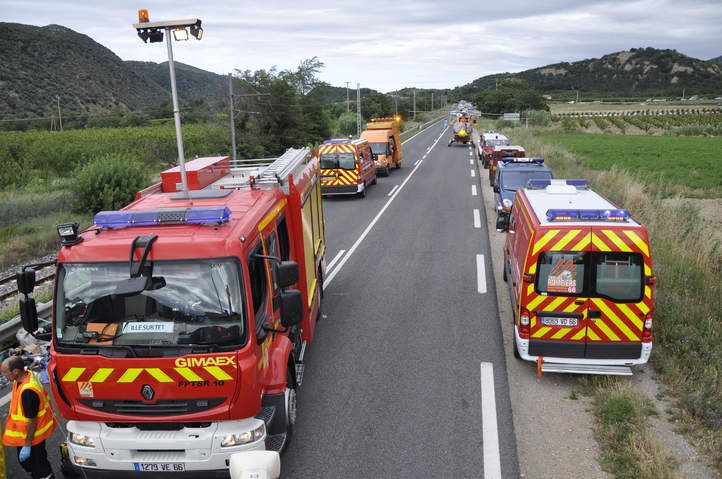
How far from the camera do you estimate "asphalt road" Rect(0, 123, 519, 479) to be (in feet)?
19.2

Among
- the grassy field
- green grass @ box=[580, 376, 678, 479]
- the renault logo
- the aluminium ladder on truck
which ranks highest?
the grassy field

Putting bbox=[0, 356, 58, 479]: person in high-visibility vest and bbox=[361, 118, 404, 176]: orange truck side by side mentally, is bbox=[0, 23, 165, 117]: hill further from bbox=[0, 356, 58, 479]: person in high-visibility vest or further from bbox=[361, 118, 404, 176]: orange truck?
bbox=[0, 356, 58, 479]: person in high-visibility vest

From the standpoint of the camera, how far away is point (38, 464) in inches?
204

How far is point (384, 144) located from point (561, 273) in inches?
969

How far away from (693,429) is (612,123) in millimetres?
89751

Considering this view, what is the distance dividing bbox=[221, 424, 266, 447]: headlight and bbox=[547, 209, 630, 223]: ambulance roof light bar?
4728mm

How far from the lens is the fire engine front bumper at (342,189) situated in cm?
2307

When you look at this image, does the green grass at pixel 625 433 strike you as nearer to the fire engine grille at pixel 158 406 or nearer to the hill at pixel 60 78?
the fire engine grille at pixel 158 406

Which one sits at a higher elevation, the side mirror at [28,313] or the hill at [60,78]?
Answer: the hill at [60,78]

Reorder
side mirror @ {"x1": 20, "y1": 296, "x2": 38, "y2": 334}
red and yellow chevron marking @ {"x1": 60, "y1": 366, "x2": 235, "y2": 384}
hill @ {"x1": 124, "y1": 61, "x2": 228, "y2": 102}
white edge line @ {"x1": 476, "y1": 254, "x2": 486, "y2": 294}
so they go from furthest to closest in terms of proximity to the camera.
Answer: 1. hill @ {"x1": 124, "y1": 61, "x2": 228, "y2": 102}
2. white edge line @ {"x1": 476, "y1": 254, "x2": 486, "y2": 294}
3. side mirror @ {"x1": 20, "y1": 296, "x2": 38, "y2": 334}
4. red and yellow chevron marking @ {"x1": 60, "y1": 366, "x2": 235, "y2": 384}

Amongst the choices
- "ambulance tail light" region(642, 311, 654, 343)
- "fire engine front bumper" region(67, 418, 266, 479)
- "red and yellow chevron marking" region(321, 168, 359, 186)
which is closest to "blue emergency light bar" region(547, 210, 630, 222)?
"ambulance tail light" region(642, 311, 654, 343)

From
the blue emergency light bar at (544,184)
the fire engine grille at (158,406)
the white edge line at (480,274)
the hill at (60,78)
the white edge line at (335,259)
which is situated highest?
the hill at (60,78)

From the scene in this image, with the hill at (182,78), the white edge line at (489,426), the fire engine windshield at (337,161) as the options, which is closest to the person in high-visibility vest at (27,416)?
the white edge line at (489,426)

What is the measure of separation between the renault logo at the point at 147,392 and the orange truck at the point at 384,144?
86.6 feet
